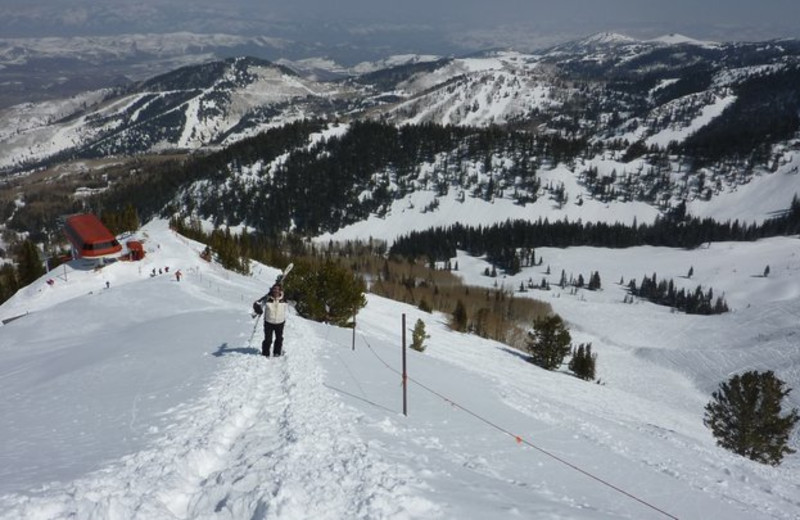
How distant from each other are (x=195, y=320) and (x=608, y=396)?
37.9 metres

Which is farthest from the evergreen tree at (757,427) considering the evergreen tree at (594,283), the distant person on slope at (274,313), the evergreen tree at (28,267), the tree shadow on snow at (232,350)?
the evergreen tree at (594,283)

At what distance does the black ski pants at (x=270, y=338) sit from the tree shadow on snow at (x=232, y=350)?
81cm

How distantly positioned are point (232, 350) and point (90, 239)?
169 feet

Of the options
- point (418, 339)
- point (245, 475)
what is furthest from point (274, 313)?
point (418, 339)

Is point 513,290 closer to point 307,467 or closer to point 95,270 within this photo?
point 95,270

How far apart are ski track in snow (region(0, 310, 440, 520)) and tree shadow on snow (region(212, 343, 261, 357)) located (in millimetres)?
6028

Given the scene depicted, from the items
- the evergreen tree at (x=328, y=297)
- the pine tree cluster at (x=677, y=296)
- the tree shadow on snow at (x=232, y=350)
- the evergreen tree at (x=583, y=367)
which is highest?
the tree shadow on snow at (x=232, y=350)

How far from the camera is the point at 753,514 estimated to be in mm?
14836

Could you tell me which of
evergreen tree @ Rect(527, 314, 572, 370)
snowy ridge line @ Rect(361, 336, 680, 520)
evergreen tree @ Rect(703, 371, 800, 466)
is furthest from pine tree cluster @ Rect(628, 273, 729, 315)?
snowy ridge line @ Rect(361, 336, 680, 520)

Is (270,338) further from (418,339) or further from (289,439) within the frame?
(418,339)

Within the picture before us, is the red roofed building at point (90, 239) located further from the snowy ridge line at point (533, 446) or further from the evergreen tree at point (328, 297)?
the snowy ridge line at point (533, 446)

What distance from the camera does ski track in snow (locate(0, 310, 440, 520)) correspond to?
9156 millimetres

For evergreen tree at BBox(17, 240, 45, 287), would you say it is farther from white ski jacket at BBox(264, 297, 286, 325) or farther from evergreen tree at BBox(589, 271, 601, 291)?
evergreen tree at BBox(589, 271, 601, 291)

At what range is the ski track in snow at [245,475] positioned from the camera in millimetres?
9156
